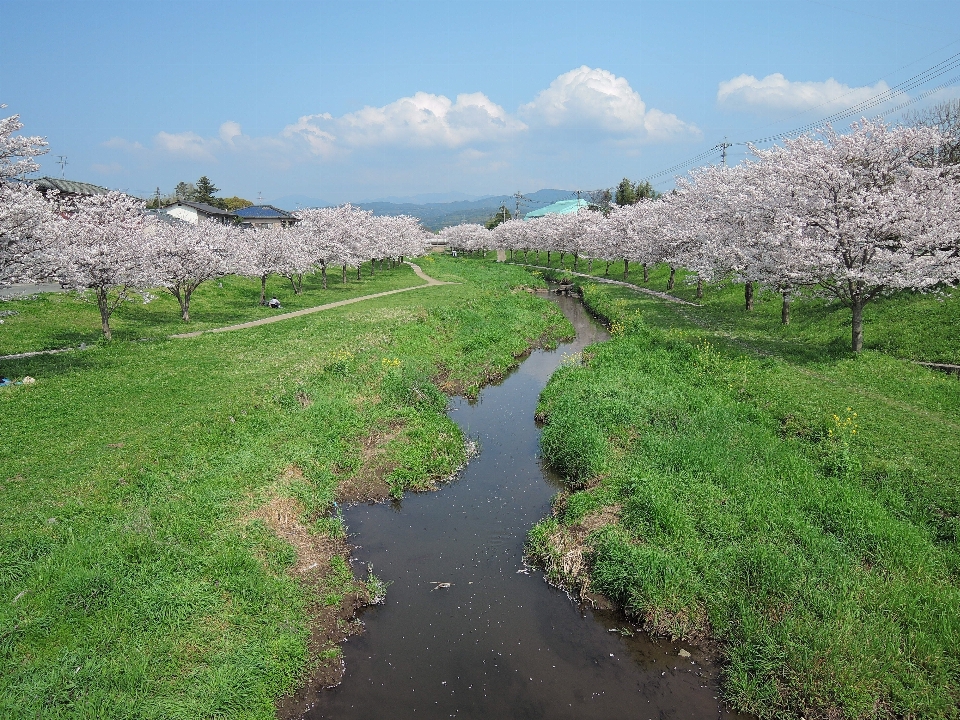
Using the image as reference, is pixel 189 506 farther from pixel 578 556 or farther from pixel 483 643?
pixel 578 556

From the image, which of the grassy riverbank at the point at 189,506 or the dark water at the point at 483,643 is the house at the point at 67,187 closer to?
the grassy riverbank at the point at 189,506

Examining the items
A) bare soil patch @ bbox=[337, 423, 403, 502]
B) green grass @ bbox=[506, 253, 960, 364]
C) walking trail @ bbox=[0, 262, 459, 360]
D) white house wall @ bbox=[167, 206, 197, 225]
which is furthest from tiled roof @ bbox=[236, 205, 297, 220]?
bare soil patch @ bbox=[337, 423, 403, 502]

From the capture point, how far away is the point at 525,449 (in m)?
22.3

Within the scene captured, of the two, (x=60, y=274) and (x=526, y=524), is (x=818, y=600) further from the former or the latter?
(x=60, y=274)

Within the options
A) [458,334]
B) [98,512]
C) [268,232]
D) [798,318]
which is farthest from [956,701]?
[268,232]

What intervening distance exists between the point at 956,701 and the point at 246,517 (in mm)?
15292

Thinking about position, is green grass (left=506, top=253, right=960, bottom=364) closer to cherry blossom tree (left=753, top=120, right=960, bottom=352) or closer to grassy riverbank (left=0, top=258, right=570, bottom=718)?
cherry blossom tree (left=753, top=120, right=960, bottom=352)

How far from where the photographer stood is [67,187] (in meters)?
61.1

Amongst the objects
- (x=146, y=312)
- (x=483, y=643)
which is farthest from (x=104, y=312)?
(x=483, y=643)

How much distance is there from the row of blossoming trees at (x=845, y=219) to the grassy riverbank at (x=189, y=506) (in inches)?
647

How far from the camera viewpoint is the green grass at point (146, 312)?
30500 mm

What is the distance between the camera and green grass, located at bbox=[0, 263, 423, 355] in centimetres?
3050

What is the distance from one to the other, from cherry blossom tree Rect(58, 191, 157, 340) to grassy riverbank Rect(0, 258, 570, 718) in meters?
3.31

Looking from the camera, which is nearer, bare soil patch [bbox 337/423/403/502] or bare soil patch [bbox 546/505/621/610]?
bare soil patch [bbox 546/505/621/610]
